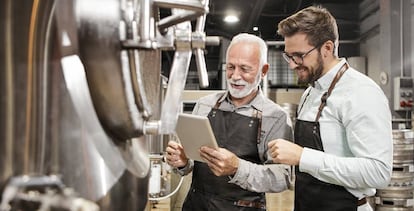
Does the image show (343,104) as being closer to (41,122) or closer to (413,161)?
(41,122)

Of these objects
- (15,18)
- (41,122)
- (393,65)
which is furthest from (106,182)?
(393,65)

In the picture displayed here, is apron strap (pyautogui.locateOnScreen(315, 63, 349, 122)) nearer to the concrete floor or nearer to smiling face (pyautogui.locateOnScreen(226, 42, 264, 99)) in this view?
smiling face (pyautogui.locateOnScreen(226, 42, 264, 99))

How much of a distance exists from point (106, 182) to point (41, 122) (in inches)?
6.1

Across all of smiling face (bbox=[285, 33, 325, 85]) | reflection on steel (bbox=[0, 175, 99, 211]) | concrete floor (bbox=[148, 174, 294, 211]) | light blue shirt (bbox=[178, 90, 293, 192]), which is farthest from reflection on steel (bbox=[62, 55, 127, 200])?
concrete floor (bbox=[148, 174, 294, 211])

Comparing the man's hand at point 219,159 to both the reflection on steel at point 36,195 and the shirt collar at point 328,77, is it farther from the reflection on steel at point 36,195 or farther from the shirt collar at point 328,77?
the reflection on steel at point 36,195

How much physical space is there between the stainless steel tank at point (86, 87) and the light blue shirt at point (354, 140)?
725 millimetres

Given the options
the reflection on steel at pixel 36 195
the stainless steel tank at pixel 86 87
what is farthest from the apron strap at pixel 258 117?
the reflection on steel at pixel 36 195

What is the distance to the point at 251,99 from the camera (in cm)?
181

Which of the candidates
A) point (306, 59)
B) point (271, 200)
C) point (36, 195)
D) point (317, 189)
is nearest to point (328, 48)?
point (306, 59)

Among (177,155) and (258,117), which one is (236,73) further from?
(177,155)

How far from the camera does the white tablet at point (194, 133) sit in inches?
52.8

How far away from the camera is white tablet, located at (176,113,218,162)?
1.34 metres

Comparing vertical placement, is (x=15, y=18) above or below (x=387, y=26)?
below

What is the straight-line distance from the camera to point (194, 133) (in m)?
1.43
